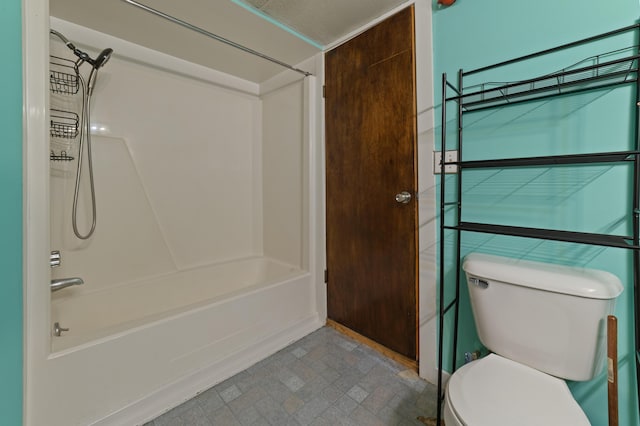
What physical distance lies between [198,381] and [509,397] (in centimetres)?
147

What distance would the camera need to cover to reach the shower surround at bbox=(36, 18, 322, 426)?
122 centimetres

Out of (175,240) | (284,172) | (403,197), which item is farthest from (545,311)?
(175,240)

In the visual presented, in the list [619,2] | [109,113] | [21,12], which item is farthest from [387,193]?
[109,113]

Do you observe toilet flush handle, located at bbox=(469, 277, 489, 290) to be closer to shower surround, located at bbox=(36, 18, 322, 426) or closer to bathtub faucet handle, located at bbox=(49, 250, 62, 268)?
shower surround, located at bbox=(36, 18, 322, 426)

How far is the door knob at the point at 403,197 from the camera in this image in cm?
154

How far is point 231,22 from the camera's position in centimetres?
167

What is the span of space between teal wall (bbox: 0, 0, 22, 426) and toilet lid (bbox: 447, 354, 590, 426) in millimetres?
1627

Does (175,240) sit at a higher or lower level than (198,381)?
higher

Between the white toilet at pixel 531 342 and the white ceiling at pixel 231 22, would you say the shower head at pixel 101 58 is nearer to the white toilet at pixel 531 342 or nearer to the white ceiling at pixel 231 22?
the white ceiling at pixel 231 22

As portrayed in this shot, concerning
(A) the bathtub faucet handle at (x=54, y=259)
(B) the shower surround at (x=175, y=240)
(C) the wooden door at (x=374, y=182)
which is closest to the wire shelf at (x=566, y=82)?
(C) the wooden door at (x=374, y=182)

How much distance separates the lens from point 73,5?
1.47m

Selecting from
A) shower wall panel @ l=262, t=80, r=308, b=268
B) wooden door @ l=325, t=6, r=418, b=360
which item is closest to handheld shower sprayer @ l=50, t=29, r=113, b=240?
shower wall panel @ l=262, t=80, r=308, b=268

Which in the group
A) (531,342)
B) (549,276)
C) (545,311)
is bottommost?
(531,342)

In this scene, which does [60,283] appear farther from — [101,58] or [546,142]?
[546,142]
